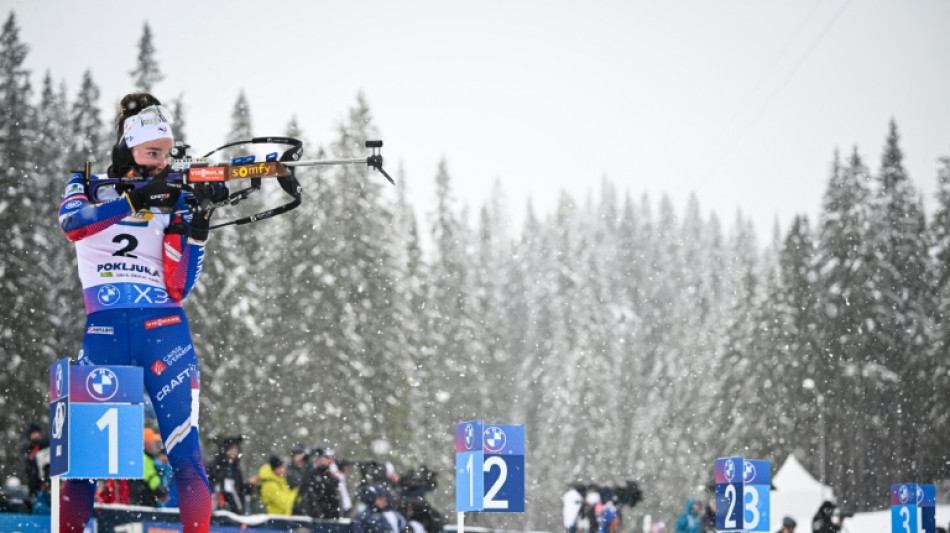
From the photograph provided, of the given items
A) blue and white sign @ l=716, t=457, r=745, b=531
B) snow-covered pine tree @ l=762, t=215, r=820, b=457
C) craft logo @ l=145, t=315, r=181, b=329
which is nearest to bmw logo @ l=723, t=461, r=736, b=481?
blue and white sign @ l=716, t=457, r=745, b=531

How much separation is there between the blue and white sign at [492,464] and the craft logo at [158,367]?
3.96 m

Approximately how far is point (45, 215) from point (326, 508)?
2960 cm

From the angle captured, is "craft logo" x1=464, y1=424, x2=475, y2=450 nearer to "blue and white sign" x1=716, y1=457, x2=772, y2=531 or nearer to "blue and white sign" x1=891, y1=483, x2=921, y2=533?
"blue and white sign" x1=716, y1=457, x2=772, y2=531

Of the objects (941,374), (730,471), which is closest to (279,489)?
(730,471)

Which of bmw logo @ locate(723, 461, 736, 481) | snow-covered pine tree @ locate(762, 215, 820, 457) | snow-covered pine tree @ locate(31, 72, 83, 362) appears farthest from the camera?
snow-covered pine tree @ locate(762, 215, 820, 457)

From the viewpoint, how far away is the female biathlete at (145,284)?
6.07 m

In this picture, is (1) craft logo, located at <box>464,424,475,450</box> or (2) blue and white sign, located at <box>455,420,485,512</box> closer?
(2) blue and white sign, located at <box>455,420,485,512</box>

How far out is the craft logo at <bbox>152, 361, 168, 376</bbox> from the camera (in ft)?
20.2

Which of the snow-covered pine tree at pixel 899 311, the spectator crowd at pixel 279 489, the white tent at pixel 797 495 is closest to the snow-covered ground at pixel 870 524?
the white tent at pixel 797 495

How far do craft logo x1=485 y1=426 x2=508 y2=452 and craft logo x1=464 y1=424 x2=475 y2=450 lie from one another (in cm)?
23

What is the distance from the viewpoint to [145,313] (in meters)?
6.20

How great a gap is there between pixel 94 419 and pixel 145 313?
1.87 feet

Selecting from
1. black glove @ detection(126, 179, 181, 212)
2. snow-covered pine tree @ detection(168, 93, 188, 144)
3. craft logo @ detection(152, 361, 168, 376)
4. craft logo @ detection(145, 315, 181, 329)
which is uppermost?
snow-covered pine tree @ detection(168, 93, 188, 144)

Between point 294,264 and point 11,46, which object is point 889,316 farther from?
point 11,46
